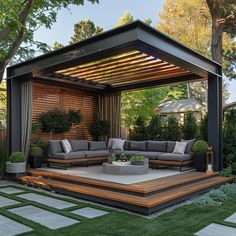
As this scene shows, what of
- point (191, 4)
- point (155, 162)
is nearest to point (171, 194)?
point (155, 162)

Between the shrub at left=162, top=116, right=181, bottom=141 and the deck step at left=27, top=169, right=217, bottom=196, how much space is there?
8.99 feet

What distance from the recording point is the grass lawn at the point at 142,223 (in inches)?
146

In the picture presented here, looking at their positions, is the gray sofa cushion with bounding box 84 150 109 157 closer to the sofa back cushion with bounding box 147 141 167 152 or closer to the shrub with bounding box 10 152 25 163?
the sofa back cushion with bounding box 147 141 167 152

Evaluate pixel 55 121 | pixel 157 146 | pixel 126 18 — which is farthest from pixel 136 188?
pixel 126 18

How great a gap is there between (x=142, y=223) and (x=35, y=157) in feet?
16.5

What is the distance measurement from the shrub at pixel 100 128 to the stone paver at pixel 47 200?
5250 millimetres

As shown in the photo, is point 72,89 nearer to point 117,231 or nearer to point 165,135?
point 165,135

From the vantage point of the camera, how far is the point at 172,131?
1002cm

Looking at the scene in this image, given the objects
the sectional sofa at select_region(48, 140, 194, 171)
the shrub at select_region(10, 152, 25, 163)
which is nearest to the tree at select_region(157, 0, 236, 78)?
the sectional sofa at select_region(48, 140, 194, 171)

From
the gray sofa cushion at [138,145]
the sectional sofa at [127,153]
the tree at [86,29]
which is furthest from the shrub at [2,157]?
the tree at [86,29]

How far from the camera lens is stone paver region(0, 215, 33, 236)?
372cm

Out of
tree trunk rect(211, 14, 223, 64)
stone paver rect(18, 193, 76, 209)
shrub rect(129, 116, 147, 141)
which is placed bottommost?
stone paver rect(18, 193, 76, 209)

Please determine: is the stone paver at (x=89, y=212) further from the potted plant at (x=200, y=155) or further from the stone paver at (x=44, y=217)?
the potted plant at (x=200, y=155)

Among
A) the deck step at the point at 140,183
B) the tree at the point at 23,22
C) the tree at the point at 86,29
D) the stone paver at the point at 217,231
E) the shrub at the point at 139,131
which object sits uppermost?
the tree at the point at 86,29
